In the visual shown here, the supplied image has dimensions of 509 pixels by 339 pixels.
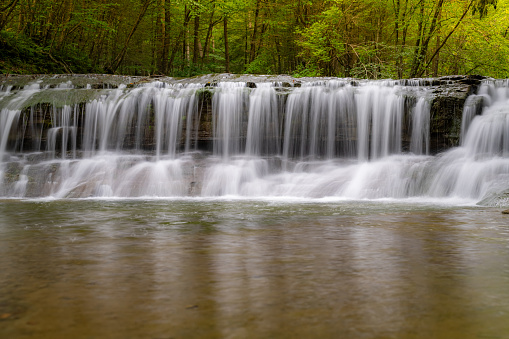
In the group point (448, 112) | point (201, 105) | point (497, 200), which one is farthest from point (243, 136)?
point (497, 200)

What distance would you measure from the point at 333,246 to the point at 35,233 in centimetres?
321

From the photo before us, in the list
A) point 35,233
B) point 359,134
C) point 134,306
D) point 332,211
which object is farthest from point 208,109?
point 134,306

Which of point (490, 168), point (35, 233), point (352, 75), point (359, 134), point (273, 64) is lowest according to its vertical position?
point (35, 233)

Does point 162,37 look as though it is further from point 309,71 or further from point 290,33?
point 309,71

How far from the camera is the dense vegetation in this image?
1736 cm

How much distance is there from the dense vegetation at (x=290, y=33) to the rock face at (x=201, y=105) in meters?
4.04

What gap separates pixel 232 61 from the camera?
30250mm

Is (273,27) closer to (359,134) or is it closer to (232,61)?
(232,61)

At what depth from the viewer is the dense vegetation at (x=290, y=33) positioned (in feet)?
57.0

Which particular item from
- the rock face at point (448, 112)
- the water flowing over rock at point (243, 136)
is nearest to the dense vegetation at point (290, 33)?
the rock face at point (448, 112)

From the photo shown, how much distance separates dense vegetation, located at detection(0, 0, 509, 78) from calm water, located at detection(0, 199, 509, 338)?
1332 cm

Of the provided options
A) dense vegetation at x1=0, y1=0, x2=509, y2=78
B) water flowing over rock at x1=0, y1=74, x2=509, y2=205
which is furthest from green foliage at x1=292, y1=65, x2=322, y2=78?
water flowing over rock at x1=0, y1=74, x2=509, y2=205

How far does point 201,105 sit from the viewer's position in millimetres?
12727

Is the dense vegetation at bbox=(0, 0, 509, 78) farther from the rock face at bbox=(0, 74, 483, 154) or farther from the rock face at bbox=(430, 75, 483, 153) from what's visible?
the rock face at bbox=(430, 75, 483, 153)
